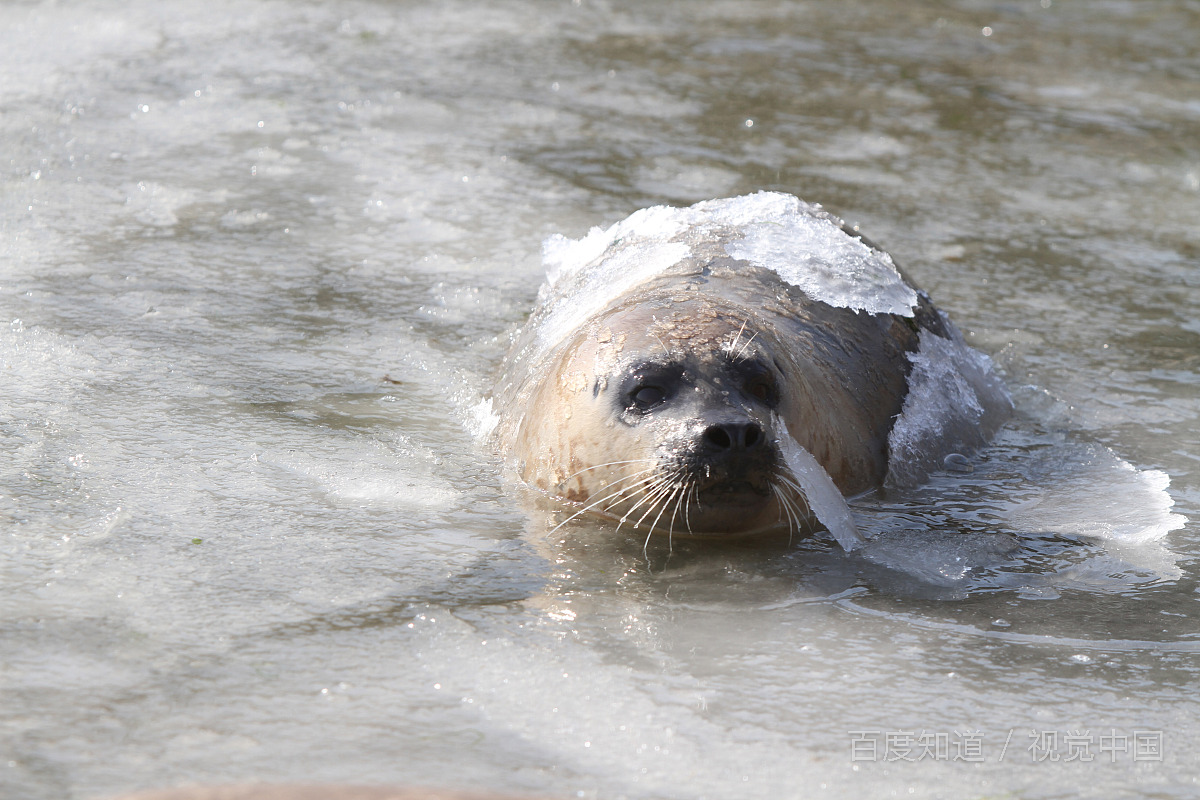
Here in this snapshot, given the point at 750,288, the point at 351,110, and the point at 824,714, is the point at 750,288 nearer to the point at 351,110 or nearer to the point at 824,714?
the point at 824,714

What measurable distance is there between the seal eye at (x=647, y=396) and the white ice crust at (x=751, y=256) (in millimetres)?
695

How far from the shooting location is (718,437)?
11.3 ft

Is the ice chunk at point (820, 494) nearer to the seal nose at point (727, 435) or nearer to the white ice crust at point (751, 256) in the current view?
the seal nose at point (727, 435)

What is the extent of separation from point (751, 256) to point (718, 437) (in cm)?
118

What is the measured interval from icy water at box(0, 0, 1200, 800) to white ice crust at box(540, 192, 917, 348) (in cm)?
50

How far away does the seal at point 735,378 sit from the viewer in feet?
11.7

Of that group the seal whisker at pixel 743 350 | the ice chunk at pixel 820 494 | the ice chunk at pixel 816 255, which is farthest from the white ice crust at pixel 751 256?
the ice chunk at pixel 820 494

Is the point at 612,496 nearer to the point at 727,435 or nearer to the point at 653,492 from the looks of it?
the point at 653,492

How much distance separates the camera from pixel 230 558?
3.20 meters

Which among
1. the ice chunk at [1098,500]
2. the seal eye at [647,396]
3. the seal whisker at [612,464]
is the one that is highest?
the seal eye at [647,396]

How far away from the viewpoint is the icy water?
259 cm

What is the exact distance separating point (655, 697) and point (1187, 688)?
3.87 ft

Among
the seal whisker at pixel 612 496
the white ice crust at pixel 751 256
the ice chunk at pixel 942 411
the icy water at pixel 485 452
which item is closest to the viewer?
the icy water at pixel 485 452

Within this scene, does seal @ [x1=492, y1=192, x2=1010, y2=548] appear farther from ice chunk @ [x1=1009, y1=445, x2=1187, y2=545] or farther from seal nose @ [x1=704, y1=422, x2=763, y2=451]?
ice chunk @ [x1=1009, y1=445, x2=1187, y2=545]
